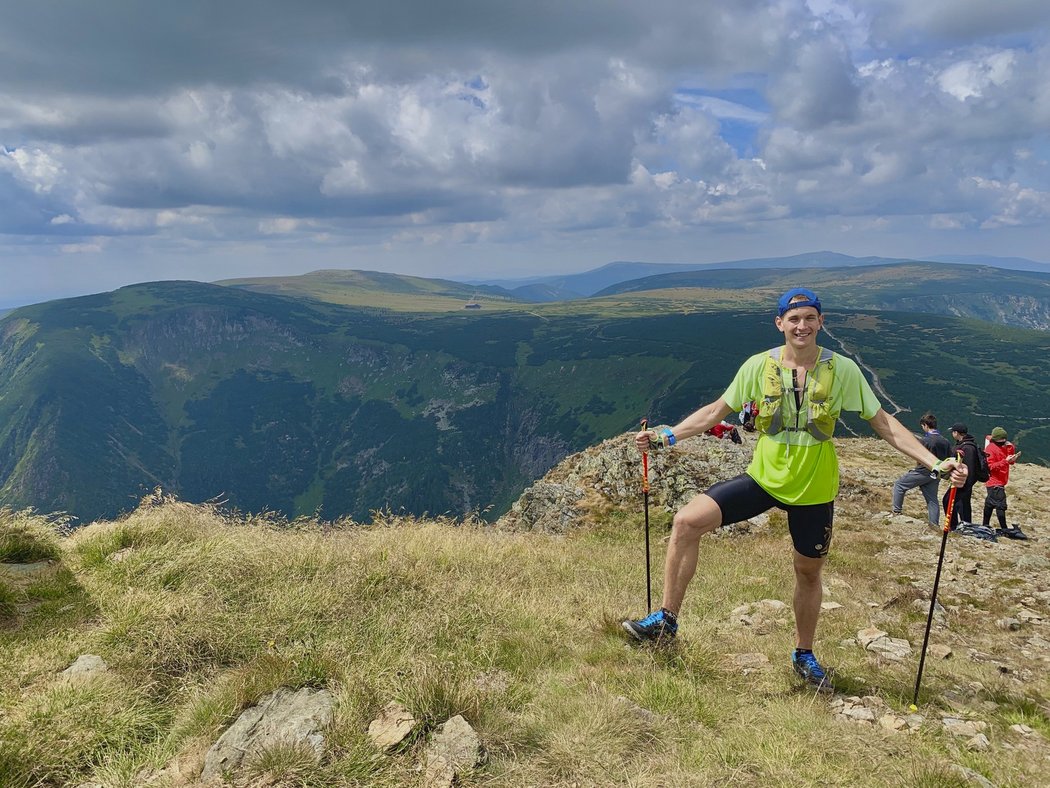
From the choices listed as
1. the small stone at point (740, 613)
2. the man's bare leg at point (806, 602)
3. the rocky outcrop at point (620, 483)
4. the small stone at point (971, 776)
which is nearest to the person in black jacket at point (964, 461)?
the rocky outcrop at point (620, 483)

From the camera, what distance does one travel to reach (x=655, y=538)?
14.0 m

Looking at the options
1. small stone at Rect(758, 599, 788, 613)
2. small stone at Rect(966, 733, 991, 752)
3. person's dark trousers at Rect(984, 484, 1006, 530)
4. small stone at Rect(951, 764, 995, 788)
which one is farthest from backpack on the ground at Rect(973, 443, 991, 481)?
small stone at Rect(951, 764, 995, 788)

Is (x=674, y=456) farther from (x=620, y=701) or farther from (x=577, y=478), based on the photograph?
(x=620, y=701)

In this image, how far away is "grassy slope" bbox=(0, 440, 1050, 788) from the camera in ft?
13.5

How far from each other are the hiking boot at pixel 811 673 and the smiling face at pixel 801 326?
Result: 3287 mm

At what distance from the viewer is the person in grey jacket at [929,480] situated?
51.5ft

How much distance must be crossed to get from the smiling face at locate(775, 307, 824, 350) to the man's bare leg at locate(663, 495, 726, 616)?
186 cm

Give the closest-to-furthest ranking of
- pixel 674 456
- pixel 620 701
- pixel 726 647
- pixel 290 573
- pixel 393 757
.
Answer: pixel 393 757, pixel 620 701, pixel 726 647, pixel 290 573, pixel 674 456

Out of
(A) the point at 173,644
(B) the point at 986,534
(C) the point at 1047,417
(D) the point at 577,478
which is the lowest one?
(C) the point at 1047,417

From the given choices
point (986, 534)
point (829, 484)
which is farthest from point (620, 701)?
point (986, 534)

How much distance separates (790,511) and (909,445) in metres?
1.31

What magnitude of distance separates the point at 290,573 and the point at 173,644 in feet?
5.78

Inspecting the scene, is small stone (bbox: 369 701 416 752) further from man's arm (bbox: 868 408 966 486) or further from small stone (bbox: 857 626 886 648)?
small stone (bbox: 857 626 886 648)

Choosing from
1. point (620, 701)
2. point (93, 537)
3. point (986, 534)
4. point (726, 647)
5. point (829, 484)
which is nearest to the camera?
point (620, 701)
